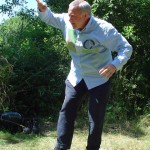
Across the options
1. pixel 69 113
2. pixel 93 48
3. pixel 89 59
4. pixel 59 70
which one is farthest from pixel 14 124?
pixel 93 48

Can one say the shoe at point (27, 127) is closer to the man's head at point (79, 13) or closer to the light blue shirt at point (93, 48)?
the light blue shirt at point (93, 48)

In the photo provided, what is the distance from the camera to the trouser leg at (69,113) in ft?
12.4

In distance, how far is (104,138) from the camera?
217 inches

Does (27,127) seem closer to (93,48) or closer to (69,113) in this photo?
(69,113)

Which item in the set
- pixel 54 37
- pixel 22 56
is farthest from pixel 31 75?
pixel 54 37

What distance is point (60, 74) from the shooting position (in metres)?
6.99

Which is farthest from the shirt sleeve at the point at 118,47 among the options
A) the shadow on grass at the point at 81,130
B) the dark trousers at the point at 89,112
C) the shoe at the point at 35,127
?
the shoe at the point at 35,127

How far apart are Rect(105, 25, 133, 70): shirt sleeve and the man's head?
9.7 inches

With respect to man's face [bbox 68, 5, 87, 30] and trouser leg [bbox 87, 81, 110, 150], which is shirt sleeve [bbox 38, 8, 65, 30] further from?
trouser leg [bbox 87, 81, 110, 150]

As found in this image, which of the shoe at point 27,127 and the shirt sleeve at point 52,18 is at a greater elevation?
the shirt sleeve at point 52,18

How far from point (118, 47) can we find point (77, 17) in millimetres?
464

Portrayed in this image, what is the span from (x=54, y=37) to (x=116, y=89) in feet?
5.63

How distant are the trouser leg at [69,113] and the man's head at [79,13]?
586 millimetres

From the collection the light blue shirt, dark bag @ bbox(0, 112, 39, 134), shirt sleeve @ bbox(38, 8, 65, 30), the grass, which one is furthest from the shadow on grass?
shirt sleeve @ bbox(38, 8, 65, 30)
